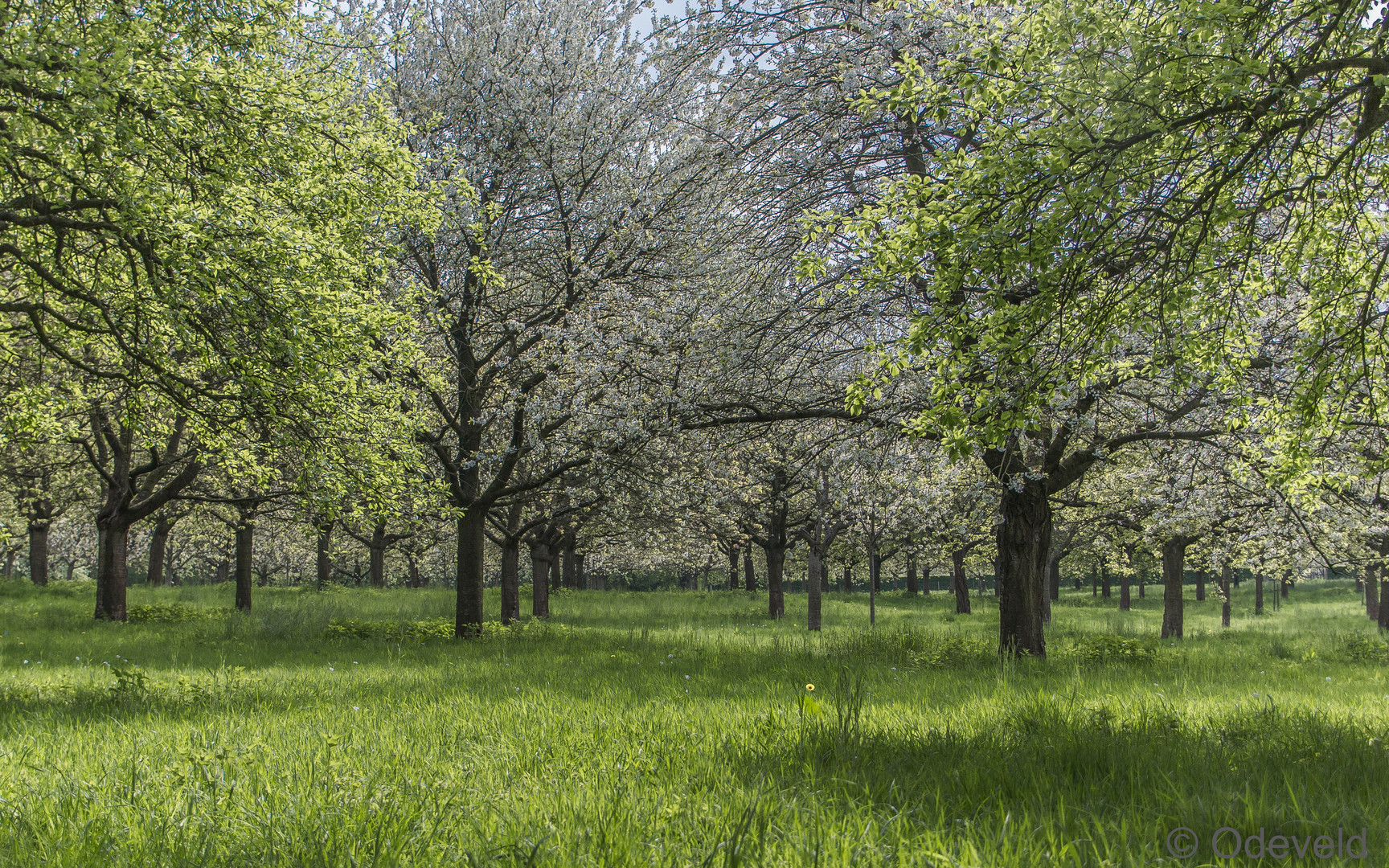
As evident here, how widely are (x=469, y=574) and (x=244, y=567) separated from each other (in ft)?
34.2

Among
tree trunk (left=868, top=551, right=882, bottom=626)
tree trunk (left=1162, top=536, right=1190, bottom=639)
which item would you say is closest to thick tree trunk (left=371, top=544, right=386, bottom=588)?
tree trunk (left=868, top=551, right=882, bottom=626)

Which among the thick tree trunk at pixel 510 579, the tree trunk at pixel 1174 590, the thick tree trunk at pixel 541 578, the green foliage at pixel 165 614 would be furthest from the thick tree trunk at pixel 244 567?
the tree trunk at pixel 1174 590

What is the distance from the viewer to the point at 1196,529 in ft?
55.9

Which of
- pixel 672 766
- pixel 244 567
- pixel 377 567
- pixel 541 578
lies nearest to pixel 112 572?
pixel 244 567

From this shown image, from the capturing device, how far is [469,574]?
14.3m

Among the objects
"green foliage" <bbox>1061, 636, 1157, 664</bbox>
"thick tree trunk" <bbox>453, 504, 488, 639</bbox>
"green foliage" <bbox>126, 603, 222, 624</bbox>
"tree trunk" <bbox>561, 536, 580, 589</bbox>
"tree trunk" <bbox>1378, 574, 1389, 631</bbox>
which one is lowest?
"tree trunk" <bbox>561, 536, 580, 589</bbox>

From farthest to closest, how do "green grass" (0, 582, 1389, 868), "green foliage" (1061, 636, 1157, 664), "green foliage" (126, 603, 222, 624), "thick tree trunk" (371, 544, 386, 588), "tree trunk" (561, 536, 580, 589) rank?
"tree trunk" (561, 536, 580, 589)
"thick tree trunk" (371, 544, 386, 588)
"green foliage" (126, 603, 222, 624)
"green foliage" (1061, 636, 1157, 664)
"green grass" (0, 582, 1389, 868)

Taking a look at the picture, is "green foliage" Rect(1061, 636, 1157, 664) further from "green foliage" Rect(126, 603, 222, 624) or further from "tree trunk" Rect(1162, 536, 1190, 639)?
"green foliage" Rect(126, 603, 222, 624)

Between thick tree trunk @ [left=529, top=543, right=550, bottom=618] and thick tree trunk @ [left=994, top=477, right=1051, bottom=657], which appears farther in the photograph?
thick tree trunk @ [left=529, top=543, right=550, bottom=618]

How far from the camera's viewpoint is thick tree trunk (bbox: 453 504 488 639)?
46.8 ft

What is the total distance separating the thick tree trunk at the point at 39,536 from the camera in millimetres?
27453

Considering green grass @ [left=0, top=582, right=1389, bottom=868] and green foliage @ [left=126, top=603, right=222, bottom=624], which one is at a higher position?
green grass @ [left=0, top=582, right=1389, bottom=868]

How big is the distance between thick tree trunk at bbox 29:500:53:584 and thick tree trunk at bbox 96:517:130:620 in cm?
1452

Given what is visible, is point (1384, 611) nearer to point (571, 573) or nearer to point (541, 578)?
point (541, 578)
